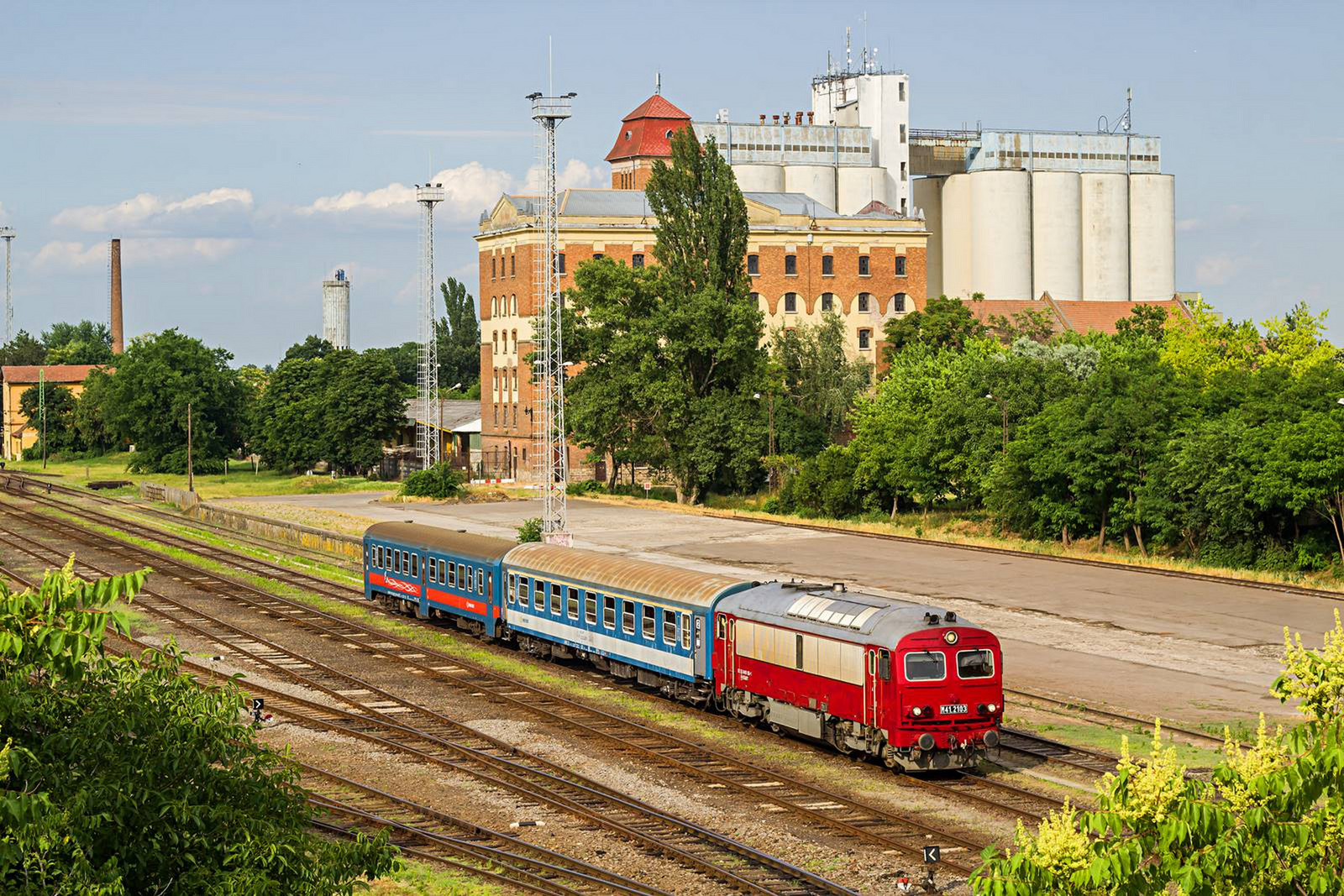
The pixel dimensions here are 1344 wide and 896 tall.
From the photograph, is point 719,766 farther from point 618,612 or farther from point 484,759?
point 618,612

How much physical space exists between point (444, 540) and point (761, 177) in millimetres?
90653

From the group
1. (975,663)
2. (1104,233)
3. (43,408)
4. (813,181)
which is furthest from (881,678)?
(43,408)

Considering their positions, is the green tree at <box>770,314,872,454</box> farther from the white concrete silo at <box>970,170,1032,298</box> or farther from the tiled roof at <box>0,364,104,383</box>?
the tiled roof at <box>0,364,104,383</box>

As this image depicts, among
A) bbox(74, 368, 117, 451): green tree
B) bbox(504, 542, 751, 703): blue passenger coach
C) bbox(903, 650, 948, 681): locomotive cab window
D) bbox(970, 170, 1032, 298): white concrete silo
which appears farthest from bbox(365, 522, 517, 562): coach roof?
bbox(74, 368, 117, 451): green tree

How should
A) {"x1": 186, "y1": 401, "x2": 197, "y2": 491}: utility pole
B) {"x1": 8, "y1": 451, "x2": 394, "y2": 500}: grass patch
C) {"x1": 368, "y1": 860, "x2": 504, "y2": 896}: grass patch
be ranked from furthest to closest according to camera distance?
{"x1": 8, "y1": 451, "x2": 394, "y2": 500}: grass patch
{"x1": 186, "y1": 401, "x2": 197, "y2": 491}: utility pole
{"x1": 368, "y1": 860, "x2": 504, "y2": 896}: grass patch

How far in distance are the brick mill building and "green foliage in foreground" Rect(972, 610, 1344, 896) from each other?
89570mm

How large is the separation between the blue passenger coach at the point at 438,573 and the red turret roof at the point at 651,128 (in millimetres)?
77918

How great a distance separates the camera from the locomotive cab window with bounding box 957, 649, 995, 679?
23.1 m

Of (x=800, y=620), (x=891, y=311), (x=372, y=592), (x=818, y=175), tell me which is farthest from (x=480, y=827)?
(x=818, y=175)

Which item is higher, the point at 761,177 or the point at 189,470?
the point at 761,177

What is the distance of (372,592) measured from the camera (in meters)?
45.4

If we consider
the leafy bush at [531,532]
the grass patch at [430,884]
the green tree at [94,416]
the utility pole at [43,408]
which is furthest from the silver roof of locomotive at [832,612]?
the utility pole at [43,408]

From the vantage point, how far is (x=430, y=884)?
18.1 meters

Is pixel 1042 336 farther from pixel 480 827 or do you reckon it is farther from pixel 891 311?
pixel 480 827
